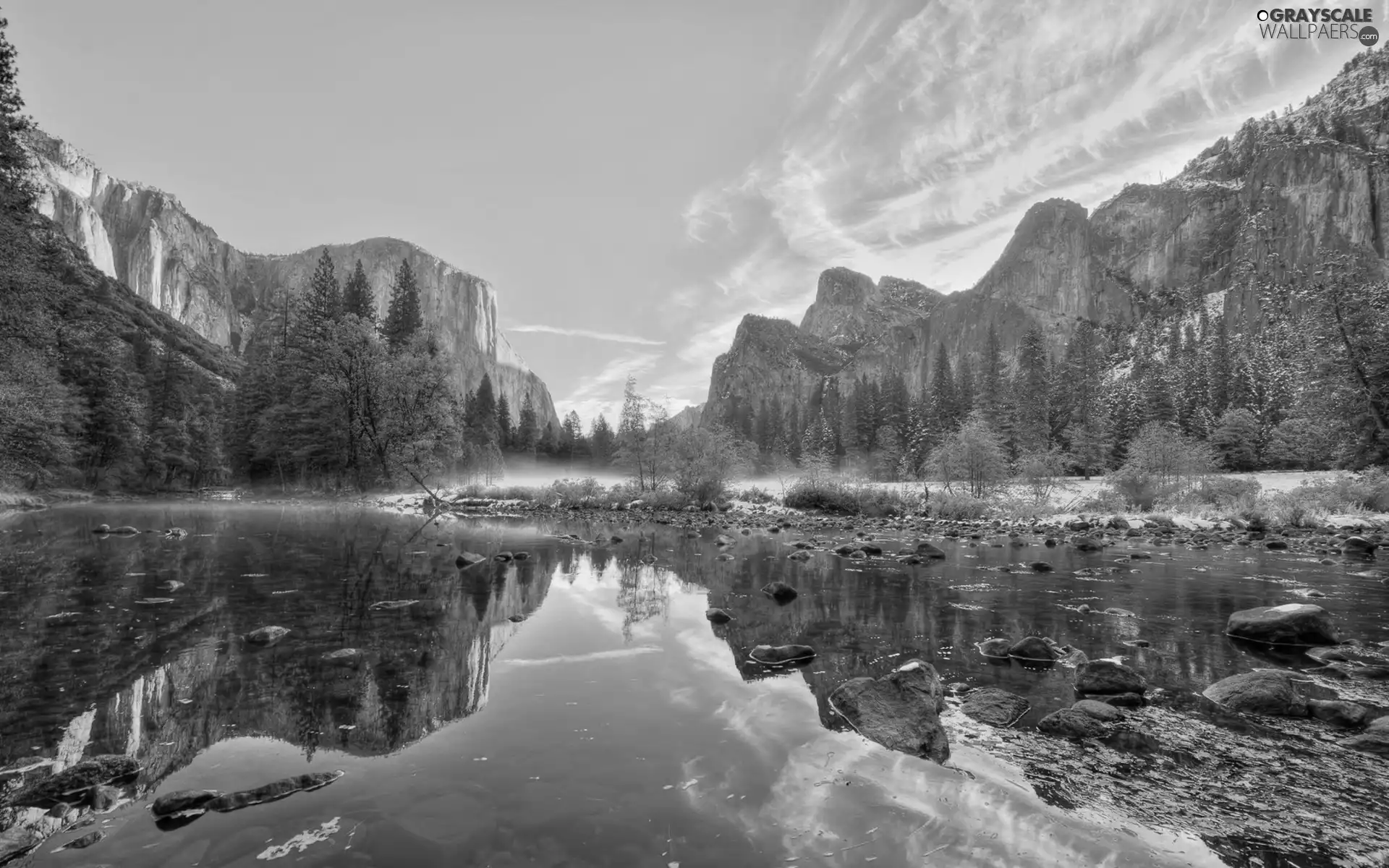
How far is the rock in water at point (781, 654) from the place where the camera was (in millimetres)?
6902

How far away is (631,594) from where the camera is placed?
11.1m

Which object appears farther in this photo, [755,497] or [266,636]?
[755,497]

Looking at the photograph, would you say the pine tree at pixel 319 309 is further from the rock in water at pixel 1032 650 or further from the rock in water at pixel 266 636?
the rock in water at pixel 1032 650

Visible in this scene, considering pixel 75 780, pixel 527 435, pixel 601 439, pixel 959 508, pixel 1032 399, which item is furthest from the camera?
pixel 601 439

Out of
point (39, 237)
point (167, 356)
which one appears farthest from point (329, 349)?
point (167, 356)

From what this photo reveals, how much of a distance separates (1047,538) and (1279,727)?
17505 millimetres

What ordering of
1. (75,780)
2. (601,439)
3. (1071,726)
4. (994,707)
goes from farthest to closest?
(601,439) < (994,707) < (1071,726) < (75,780)

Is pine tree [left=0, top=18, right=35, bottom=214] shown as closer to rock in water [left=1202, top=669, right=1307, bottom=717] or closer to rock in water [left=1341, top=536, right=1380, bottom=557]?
rock in water [left=1202, top=669, right=1307, bottom=717]

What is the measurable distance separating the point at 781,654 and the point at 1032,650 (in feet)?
9.75

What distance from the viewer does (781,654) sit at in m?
6.95

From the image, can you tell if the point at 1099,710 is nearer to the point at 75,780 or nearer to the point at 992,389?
the point at 75,780

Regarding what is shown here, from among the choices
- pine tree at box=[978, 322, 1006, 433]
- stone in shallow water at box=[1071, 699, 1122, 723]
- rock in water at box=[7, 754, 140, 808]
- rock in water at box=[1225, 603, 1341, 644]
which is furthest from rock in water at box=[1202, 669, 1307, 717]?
pine tree at box=[978, 322, 1006, 433]

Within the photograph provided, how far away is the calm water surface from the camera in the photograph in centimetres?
326

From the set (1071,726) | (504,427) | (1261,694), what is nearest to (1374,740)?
(1261,694)
